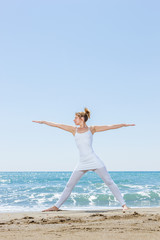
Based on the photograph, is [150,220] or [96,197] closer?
[150,220]

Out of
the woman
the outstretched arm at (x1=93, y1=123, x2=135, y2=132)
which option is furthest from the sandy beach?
the outstretched arm at (x1=93, y1=123, x2=135, y2=132)

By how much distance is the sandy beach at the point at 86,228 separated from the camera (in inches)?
168

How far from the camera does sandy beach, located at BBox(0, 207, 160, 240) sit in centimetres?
427

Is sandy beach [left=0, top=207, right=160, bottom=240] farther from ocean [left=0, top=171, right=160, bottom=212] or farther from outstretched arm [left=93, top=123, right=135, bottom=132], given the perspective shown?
ocean [left=0, top=171, right=160, bottom=212]

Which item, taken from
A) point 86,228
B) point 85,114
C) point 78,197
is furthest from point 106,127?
point 78,197

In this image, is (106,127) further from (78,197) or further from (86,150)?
(78,197)

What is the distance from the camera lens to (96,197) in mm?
16047

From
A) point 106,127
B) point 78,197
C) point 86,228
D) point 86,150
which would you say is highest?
point 106,127

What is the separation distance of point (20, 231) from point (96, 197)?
11670mm

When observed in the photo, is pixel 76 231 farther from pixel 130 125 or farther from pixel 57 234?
pixel 130 125

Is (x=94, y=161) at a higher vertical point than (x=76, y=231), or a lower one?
higher

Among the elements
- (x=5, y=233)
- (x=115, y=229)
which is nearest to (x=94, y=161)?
(x=115, y=229)

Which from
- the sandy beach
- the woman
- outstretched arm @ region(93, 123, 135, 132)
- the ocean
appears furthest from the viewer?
the ocean

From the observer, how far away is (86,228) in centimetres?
480
